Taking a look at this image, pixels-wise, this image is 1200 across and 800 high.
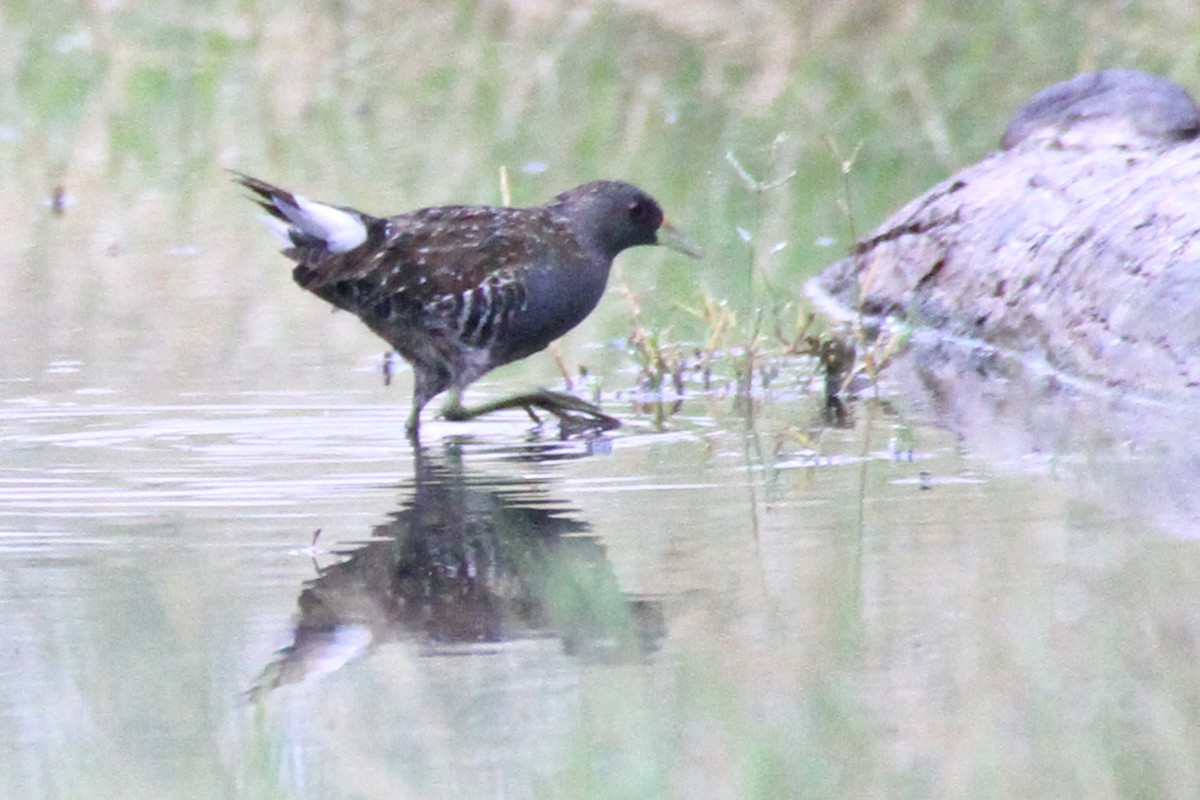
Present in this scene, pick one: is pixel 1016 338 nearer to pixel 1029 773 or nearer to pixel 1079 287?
pixel 1079 287

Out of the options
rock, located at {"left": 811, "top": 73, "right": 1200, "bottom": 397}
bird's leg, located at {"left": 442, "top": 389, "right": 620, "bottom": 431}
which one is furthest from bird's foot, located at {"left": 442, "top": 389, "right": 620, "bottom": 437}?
rock, located at {"left": 811, "top": 73, "right": 1200, "bottom": 397}

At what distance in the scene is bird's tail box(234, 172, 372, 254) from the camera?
6.83m

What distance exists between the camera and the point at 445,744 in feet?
12.2

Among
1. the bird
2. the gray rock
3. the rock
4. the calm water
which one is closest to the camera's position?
the calm water

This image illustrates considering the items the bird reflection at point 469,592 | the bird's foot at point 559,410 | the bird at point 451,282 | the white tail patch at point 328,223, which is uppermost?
the white tail patch at point 328,223

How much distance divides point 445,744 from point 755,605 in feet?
3.23

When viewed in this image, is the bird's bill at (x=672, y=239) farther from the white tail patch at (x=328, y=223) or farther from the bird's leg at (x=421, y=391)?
the white tail patch at (x=328, y=223)

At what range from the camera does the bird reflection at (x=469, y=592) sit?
14.1 ft

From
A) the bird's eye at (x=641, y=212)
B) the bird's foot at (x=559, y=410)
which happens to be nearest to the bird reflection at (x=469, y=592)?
the bird's foot at (x=559, y=410)

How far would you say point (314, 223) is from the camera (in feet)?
22.5

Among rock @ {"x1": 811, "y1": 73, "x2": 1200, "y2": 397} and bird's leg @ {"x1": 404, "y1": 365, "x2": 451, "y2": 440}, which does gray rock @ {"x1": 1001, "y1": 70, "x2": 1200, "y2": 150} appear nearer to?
rock @ {"x1": 811, "y1": 73, "x2": 1200, "y2": 397}

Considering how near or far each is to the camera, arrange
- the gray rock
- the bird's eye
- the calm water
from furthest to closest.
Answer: the gray rock
the bird's eye
the calm water

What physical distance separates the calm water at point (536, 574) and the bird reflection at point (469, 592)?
0.5 inches

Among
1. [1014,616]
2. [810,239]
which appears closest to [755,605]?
[1014,616]
